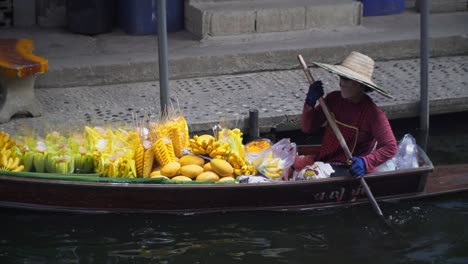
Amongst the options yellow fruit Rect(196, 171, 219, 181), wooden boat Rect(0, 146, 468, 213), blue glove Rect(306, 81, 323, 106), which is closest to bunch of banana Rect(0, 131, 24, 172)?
wooden boat Rect(0, 146, 468, 213)

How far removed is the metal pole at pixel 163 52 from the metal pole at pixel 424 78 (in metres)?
2.66

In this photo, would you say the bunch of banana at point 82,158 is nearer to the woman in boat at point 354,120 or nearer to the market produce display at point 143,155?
the market produce display at point 143,155

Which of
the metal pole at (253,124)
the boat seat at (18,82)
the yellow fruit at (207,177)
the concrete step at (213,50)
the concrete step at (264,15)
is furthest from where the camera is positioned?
the concrete step at (264,15)

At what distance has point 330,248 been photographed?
8.43 meters

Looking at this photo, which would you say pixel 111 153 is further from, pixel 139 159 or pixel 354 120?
pixel 354 120

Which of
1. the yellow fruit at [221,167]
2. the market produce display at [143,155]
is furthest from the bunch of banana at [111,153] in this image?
the yellow fruit at [221,167]

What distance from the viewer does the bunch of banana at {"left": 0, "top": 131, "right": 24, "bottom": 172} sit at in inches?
333

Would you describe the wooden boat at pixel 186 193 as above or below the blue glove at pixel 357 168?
below

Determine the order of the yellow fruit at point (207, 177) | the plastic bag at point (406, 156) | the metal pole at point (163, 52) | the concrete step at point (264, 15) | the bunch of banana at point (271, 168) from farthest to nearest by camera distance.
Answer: the concrete step at point (264, 15) → the metal pole at point (163, 52) → the plastic bag at point (406, 156) → the bunch of banana at point (271, 168) → the yellow fruit at point (207, 177)

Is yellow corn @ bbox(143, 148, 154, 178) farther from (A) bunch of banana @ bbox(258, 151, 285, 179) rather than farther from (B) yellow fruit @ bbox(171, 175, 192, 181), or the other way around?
(A) bunch of banana @ bbox(258, 151, 285, 179)

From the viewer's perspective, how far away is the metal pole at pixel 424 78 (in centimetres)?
1046

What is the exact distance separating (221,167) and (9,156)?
172cm

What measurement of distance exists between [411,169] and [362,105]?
69 cm

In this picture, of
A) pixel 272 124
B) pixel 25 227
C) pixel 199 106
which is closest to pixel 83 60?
pixel 199 106
